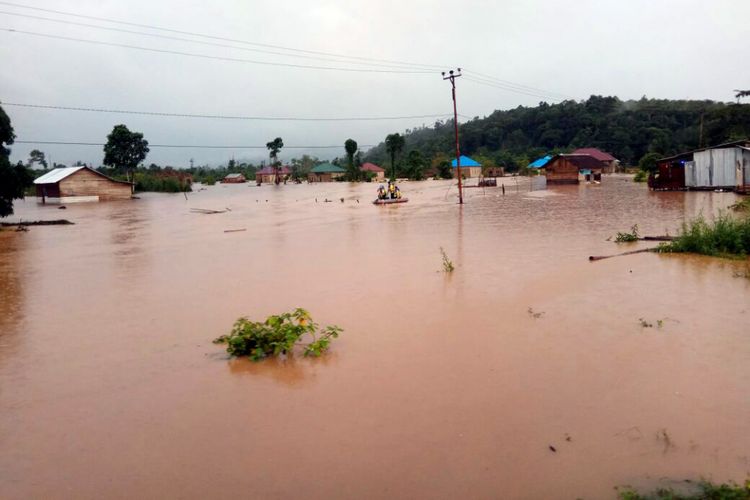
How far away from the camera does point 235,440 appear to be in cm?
477

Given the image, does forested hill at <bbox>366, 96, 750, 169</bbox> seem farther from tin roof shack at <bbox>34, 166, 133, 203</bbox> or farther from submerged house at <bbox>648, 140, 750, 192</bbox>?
tin roof shack at <bbox>34, 166, 133, 203</bbox>

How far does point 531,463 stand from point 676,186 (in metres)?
32.5

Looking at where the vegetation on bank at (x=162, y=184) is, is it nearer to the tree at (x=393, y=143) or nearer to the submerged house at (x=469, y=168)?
the tree at (x=393, y=143)

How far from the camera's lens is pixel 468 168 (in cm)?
7131

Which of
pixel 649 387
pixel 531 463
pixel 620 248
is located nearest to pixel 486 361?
pixel 649 387

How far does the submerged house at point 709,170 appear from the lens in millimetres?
27250

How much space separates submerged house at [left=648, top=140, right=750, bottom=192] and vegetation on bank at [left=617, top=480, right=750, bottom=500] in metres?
27.2

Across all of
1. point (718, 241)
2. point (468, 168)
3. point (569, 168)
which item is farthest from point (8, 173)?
point (468, 168)

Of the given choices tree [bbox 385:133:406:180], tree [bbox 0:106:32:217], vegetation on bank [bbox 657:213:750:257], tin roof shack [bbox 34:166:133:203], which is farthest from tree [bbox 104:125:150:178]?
vegetation on bank [bbox 657:213:750:257]

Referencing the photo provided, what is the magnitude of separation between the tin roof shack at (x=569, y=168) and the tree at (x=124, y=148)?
4436cm

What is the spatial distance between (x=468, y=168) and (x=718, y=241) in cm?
6064

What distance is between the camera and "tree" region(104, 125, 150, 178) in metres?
61.8

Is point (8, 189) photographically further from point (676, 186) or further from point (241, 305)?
point (676, 186)

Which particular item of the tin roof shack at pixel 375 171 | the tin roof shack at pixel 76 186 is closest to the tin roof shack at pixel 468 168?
the tin roof shack at pixel 375 171
